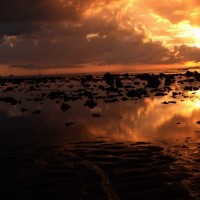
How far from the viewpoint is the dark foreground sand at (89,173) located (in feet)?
38.2

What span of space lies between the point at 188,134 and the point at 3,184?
12060mm

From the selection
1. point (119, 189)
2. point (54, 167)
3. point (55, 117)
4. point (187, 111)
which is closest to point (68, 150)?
point (54, 167)

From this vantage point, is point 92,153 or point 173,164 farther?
point 92,153

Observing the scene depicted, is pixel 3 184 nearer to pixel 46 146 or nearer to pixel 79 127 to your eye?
pixel 46 146

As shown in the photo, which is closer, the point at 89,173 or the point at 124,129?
the point at 89,173

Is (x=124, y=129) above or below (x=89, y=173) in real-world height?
above

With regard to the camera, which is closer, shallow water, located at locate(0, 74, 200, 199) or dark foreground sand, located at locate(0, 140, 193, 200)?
dark foreground sand, located at locate(0, 140, 193, 200)

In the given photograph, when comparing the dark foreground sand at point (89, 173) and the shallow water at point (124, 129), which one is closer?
the dark foreground sand at point (89, 173)

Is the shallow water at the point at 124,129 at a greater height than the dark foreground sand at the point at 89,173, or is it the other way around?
the shallow water at the point at 124,129

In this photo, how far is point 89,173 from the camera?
1383 cm

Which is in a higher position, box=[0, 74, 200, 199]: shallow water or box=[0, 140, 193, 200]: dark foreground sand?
box=[0, 74, 200, 199]: shallow water

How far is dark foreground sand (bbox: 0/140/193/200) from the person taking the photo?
1164 centimetres

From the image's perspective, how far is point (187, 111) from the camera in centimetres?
3161

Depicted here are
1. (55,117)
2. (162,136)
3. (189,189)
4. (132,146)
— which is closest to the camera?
(189,189)
